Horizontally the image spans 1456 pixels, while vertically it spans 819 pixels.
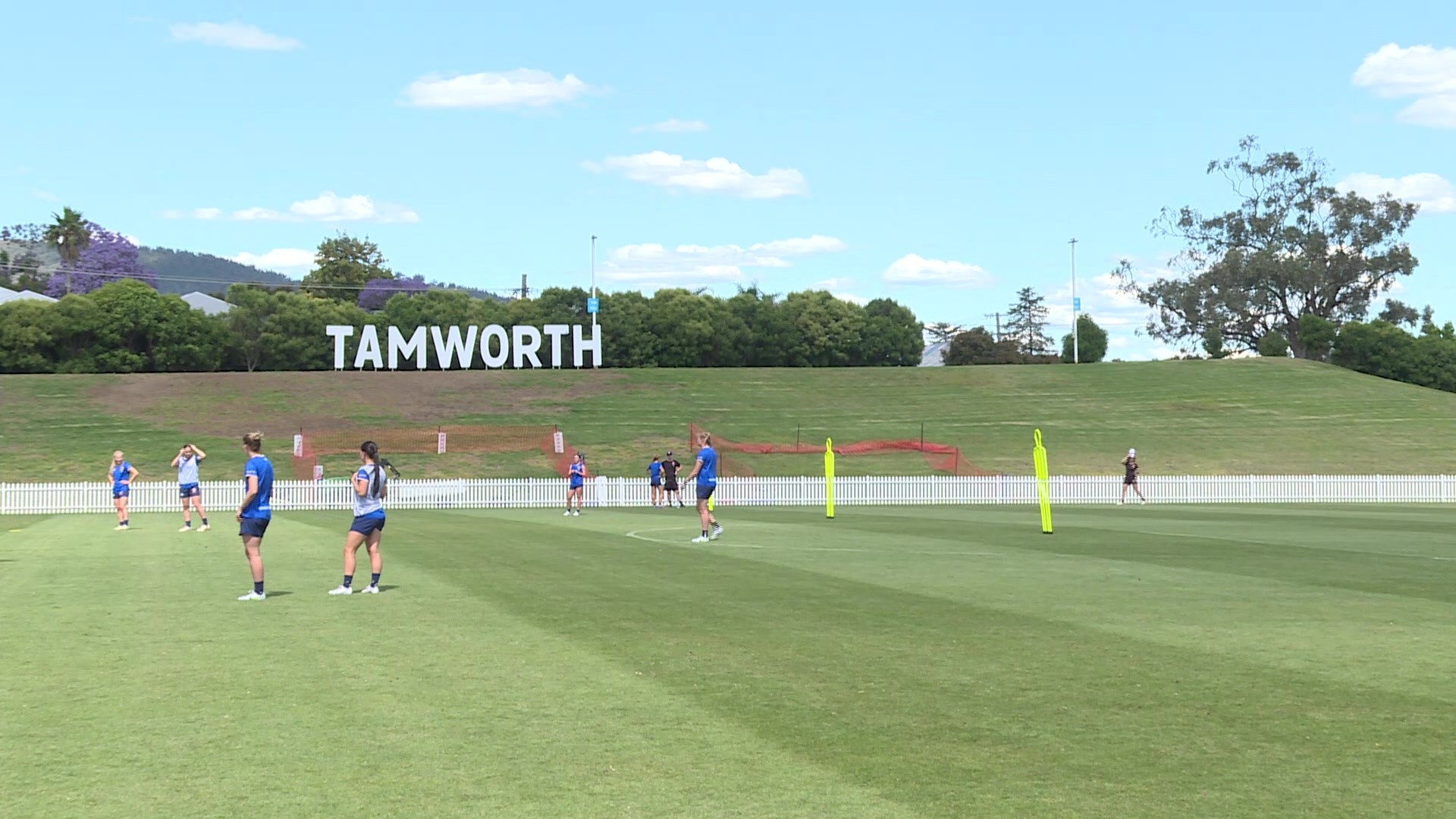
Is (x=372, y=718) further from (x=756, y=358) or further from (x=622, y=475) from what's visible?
(x=756, y=358)

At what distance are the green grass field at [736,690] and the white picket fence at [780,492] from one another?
23.3 m

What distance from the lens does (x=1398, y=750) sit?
7.34 meters

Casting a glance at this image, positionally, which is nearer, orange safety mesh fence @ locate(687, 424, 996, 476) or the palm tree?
orange safety mesh fence @ locate(687, 424, 996, 476)

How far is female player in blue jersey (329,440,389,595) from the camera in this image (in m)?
14.4

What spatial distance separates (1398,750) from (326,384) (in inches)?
2723

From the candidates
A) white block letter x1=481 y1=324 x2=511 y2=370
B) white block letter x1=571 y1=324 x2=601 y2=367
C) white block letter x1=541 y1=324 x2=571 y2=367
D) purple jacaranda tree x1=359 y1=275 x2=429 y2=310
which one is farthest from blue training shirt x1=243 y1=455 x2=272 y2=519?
purple jacaranda tree x1=359 y1=275 x2=429 y2=310

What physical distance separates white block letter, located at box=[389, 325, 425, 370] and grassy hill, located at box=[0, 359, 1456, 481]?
4.13 meters

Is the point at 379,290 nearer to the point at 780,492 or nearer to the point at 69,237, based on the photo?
the point at 69,237

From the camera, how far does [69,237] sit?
412ft

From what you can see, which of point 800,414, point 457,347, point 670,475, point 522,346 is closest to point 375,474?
point 670,475

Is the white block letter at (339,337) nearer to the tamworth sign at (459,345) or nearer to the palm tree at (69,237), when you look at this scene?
the tamworth sign at (459,345)

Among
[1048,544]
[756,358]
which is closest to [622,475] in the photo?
[1048,544]

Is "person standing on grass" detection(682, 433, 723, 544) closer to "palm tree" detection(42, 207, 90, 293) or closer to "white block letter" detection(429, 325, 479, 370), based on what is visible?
"white block letter" detection(429, 325, 479, 370)

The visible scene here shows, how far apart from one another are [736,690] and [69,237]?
133m
